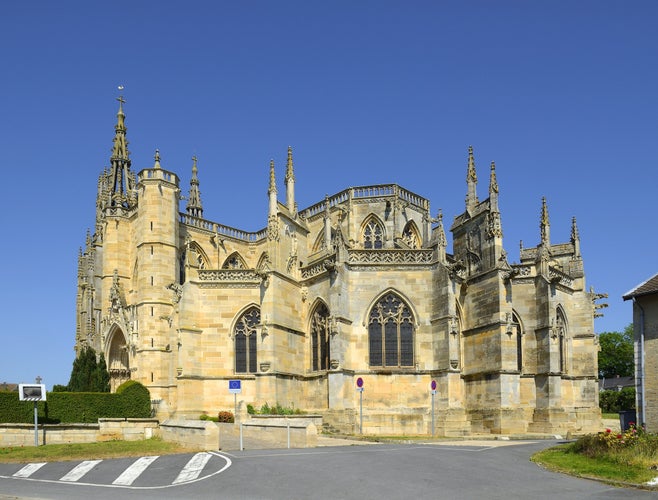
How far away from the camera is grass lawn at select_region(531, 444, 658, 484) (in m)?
14.6

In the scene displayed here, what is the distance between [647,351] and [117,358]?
3403 centimetres

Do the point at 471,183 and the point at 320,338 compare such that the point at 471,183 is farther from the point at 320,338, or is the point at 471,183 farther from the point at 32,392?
the point at 32,392

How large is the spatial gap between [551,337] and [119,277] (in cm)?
2735

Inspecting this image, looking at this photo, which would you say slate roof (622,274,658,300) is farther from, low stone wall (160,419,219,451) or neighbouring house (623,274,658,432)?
low stone wall (160,419,219,451)

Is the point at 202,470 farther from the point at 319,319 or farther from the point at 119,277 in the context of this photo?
the point at 119,277

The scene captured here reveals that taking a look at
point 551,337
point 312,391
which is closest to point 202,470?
point 312,391

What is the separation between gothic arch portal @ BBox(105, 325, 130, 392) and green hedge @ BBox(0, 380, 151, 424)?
1058 centimetres

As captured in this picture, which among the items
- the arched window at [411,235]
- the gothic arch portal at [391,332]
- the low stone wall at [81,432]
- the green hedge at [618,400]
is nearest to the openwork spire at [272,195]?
the gothic arch portal at [391,332]

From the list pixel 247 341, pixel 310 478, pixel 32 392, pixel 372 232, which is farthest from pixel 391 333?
pixel 310 478

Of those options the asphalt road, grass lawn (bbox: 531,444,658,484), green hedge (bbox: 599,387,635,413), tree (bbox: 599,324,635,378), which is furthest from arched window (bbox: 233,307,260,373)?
tree (bbox: 599,324,635,378)

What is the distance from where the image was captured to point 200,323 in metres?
35.5

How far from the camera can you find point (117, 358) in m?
45.2

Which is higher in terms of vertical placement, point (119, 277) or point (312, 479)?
point (119, 277)

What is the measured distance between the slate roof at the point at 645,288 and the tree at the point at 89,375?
30.8 meters
